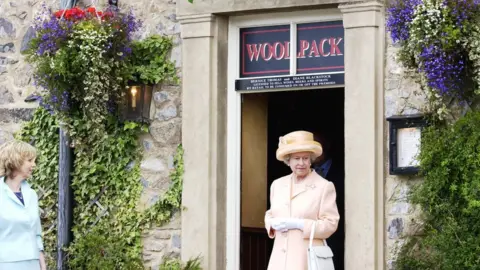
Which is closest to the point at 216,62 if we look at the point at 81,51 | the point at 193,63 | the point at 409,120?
the point at 193,63

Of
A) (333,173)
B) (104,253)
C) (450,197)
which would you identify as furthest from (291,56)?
(104,253)

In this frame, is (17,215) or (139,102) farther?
(139,102)

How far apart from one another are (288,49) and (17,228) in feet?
9.73

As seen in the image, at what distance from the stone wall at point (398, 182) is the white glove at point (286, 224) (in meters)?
0.74

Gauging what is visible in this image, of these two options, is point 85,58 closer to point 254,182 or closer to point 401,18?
point 254,182

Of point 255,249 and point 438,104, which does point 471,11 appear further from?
point 255,249

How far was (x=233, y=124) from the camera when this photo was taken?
10711mm

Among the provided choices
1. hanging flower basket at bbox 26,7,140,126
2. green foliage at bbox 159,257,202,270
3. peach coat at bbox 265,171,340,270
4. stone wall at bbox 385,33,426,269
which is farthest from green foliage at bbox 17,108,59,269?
stone wall at bbox 385,33,426,269

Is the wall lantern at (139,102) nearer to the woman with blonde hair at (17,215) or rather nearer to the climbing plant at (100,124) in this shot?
the climbing plant at (100,124)

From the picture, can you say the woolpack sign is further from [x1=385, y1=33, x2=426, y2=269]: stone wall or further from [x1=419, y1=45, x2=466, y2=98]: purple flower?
[x1=419, y1=45, x2=466, y2=98]: purple flower

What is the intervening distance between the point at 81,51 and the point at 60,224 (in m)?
1.61

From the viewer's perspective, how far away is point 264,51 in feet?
34.8

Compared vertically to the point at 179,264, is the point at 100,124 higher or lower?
higher

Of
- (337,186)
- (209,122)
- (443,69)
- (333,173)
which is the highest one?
(443,69)
